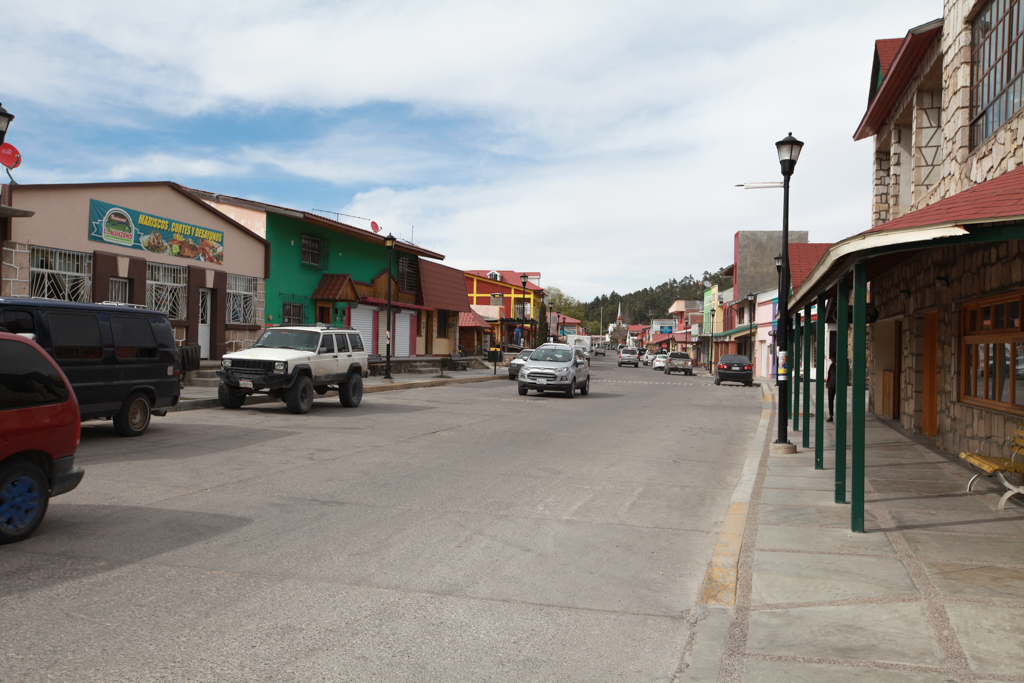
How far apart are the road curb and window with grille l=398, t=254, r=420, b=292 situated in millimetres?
5982

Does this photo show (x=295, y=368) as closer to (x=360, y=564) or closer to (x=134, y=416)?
(x=134, y=416)

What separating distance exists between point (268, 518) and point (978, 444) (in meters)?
9.13

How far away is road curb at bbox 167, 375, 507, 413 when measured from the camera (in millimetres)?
16859

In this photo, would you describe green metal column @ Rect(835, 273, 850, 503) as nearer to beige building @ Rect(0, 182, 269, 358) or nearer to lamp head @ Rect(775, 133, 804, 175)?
lamp head @ Rect(775, 133, 804, 175)

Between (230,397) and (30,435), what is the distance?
11.2 metres

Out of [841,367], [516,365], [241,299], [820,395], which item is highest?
[241,299]

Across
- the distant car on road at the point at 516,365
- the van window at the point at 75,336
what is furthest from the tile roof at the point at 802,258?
the van window at the point at 75,336

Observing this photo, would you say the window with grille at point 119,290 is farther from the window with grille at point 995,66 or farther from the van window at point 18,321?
the window with grille at point 995,66

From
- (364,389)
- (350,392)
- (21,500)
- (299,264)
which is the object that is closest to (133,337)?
(350,392)

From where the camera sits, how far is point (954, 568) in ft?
18.3

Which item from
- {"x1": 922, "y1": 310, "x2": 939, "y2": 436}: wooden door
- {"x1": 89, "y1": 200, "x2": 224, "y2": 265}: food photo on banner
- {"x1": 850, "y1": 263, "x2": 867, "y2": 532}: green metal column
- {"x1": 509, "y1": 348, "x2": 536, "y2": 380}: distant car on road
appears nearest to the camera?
{"x1": 850, "y1": 263, "x2": 867, "y2": 532}: green metal column

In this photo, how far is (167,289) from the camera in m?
22.3

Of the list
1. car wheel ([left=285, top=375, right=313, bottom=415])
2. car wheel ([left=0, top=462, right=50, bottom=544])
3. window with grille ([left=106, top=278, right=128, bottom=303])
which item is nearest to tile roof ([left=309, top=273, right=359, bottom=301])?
window with grille ([left=106, top=278, right=128, bottom=303])

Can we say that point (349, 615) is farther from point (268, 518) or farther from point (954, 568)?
point (954, 568)
